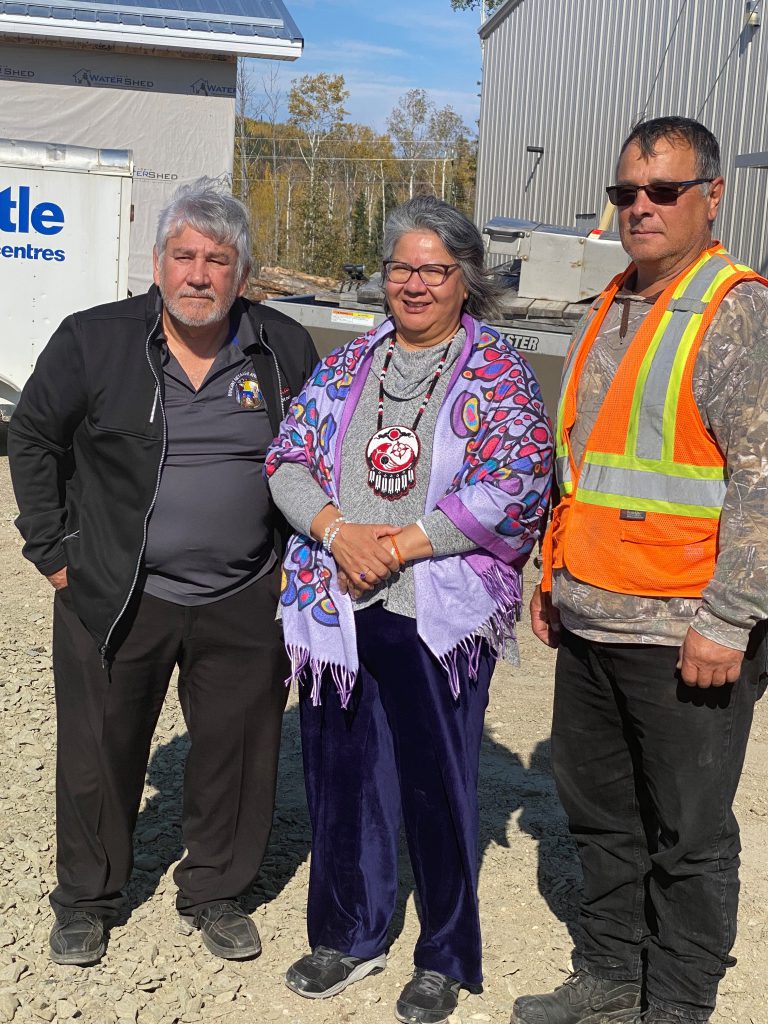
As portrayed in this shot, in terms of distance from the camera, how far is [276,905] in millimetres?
3529

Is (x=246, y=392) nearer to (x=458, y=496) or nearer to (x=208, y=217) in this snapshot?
(x=208, y=217)

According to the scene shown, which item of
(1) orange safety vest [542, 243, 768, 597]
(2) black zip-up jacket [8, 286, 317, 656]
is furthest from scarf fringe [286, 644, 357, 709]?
(1) orange safety vest [542, 243, 768, 597]

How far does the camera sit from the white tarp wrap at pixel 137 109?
14211 millimetres

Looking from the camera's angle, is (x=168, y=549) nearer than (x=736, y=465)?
No

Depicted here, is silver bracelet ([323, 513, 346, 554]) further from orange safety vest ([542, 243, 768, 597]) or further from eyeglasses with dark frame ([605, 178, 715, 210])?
eyeglasses with dark frame ([605, 178, 715, 210])

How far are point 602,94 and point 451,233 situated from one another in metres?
14.9

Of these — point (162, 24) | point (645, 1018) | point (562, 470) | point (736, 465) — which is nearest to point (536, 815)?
point (645, 1018)

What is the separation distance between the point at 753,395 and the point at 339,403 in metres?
1.02

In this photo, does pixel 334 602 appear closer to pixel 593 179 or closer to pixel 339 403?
pixel 339 403

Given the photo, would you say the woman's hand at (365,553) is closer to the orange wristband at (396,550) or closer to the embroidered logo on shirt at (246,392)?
the orange wristband at (396,550)

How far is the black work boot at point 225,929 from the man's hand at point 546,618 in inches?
48.3

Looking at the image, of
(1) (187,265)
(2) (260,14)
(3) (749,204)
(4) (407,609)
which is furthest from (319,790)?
(2) (260,14)

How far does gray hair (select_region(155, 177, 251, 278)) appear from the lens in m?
2.92

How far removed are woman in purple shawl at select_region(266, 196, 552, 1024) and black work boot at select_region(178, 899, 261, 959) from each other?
236 millimetres
